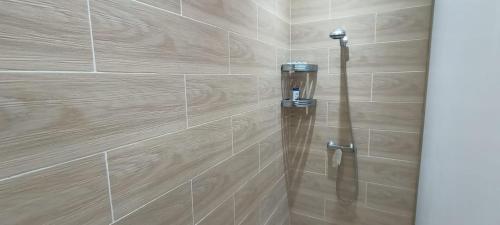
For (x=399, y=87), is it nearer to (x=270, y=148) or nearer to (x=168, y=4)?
(x=270, y=148)

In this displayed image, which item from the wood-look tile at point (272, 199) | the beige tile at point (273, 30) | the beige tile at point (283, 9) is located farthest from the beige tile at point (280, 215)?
the beige tile at point (283, 9)

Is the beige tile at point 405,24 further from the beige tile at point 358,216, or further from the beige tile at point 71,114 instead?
the beige tile at point 71,114

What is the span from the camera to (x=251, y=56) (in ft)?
3.72

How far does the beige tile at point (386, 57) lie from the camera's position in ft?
4.10

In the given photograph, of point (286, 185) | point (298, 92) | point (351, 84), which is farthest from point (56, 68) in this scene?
point (286, 185)

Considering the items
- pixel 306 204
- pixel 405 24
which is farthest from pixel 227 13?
pixel 306 204

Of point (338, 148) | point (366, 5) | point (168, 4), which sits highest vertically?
point (366, 5)

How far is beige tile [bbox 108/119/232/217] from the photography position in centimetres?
59

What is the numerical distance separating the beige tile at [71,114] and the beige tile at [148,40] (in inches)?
1.5

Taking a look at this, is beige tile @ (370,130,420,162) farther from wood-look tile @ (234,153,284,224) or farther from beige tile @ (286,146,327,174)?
wood-look tile @ (234,153,284,224)

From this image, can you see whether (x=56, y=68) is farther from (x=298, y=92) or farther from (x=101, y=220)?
(x=298, y=92)

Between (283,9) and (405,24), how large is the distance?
2.20 feet

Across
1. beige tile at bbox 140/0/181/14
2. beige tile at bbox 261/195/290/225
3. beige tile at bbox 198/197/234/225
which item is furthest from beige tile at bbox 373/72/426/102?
beige tile at bbox 140/0/181/14

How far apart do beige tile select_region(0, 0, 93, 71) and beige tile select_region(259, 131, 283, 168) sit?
0.95m
